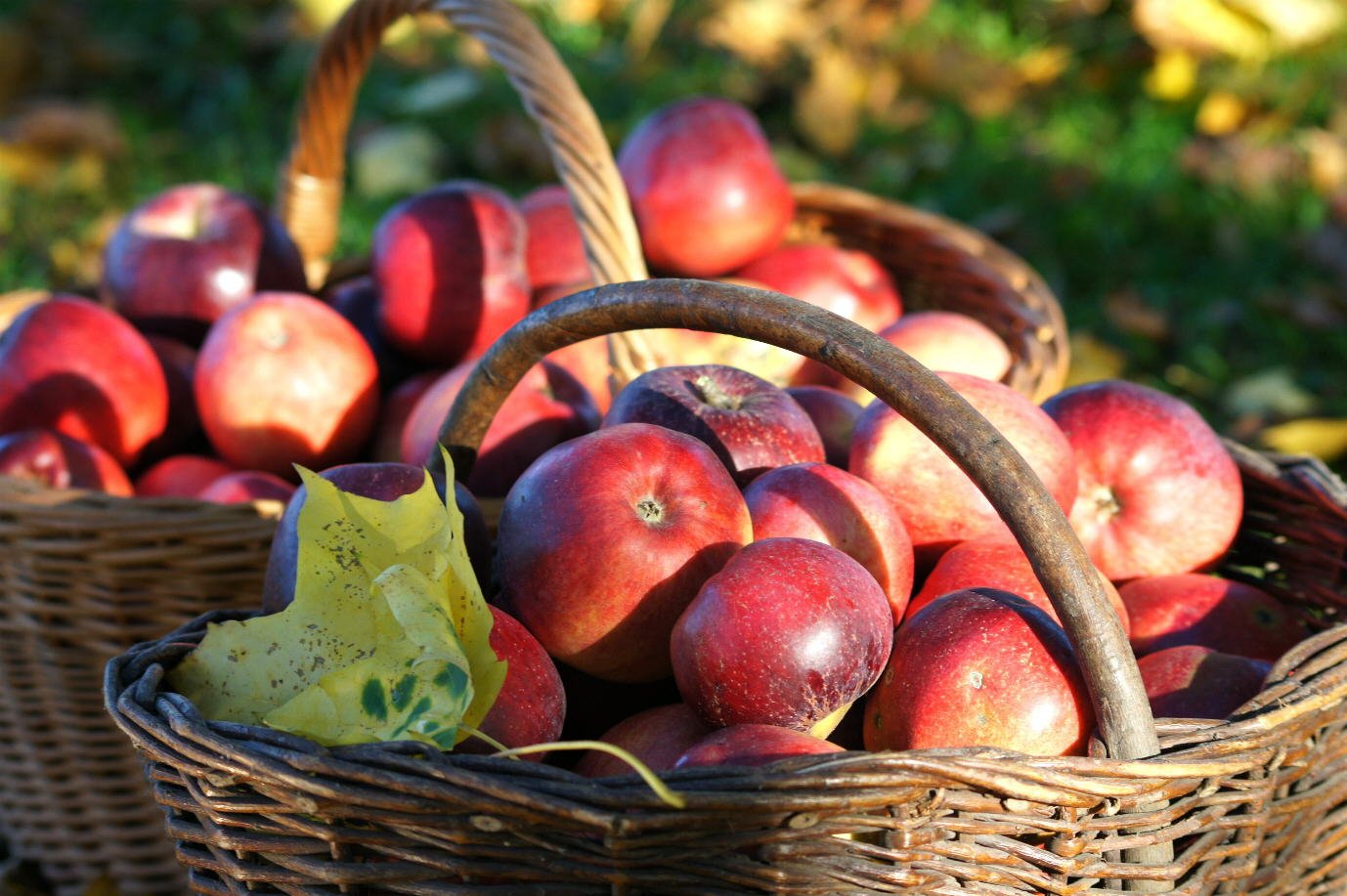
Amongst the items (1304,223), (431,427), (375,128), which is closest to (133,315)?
(431,427)

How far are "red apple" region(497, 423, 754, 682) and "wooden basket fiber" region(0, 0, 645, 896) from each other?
358 mm

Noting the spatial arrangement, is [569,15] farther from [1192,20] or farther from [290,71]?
[1192,20]

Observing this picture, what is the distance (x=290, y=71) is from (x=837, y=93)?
1.78 meters

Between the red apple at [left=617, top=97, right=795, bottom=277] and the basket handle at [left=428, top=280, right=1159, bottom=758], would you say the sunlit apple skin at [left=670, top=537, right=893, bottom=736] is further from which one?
the red apple at [left=617, top=97, right=795, bottom=277]

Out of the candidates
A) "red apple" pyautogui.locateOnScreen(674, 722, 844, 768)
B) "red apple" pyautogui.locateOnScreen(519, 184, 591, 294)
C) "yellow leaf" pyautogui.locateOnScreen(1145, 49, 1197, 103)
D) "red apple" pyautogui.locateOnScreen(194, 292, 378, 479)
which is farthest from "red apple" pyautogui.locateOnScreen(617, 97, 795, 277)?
"yellow leaf" pyautogui.locateOnScreen(1145, 49, 1197, 103)

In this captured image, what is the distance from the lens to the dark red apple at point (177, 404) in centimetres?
176

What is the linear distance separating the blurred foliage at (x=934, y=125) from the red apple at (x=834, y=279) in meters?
0.76

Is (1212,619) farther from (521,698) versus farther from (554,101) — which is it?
(554,101)

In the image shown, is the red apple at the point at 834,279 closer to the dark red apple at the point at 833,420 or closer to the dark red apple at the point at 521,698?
the dark red apple at the point at 833,420

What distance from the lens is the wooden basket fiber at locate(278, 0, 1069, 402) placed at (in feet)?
4.45

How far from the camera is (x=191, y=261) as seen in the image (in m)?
1.84

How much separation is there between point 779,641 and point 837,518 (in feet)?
0.63

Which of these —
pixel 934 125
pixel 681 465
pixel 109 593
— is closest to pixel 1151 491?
pixel 681 465

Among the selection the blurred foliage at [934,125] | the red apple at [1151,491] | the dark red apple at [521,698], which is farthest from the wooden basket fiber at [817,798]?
the blurred foliage at [934,125]
